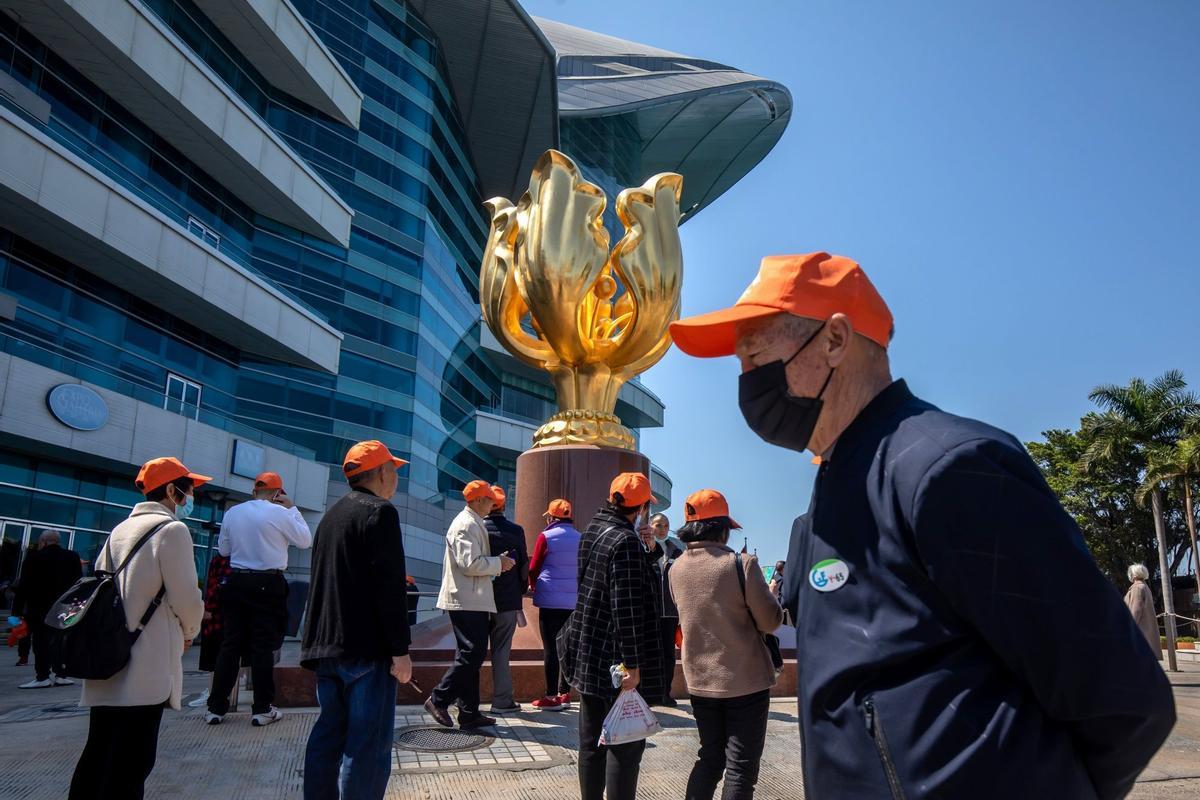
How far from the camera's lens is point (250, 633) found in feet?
18.8

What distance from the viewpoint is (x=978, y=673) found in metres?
1.24

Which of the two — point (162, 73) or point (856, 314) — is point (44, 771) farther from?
point (162, 73)

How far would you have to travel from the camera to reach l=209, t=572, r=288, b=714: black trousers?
18.5 feet

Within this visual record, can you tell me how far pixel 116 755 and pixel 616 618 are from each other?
199cm

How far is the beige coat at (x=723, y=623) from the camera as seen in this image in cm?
348

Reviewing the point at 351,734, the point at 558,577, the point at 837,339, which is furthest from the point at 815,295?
the point at 558,577

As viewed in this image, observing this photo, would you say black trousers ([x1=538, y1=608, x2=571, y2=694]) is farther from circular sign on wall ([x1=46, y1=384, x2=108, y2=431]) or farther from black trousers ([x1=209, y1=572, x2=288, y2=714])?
circular sign on wall ([x1=46, y1=384, x2=108, y2=431])

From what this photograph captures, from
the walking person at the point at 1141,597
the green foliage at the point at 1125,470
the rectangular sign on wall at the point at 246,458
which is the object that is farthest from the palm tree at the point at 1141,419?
the rectangular sign on wall at the point at 246,458

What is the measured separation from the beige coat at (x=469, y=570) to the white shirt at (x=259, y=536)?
0.96 m

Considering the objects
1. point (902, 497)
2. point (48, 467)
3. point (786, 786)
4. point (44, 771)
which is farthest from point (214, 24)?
point (902, 497)

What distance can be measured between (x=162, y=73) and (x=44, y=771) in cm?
2031

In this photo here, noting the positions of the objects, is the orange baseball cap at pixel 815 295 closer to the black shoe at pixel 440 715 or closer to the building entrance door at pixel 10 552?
the black shoe at pixel 440 715

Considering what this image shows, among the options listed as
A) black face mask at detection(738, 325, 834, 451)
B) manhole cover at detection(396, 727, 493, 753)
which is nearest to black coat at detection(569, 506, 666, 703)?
manhole cover at detection(396, 727, 493, 753)

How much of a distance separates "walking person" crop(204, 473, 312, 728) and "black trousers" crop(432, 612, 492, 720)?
1161mm
